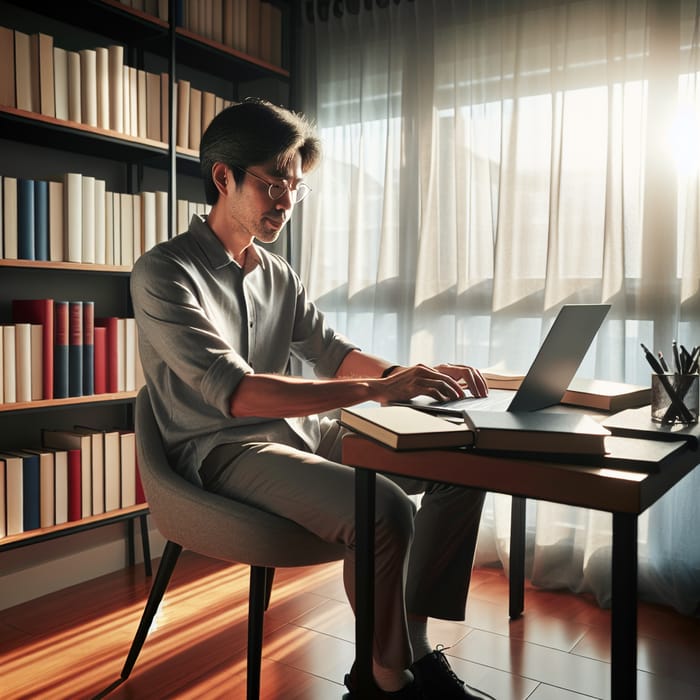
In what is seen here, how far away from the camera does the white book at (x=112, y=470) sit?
98.1 inches

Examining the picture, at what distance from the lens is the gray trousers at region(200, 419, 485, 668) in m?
1.47

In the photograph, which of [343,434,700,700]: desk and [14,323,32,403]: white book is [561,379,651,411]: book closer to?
[343,434,700,700]: desk

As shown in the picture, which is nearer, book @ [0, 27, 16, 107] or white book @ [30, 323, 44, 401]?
book @ [0, 27, 16, 107]

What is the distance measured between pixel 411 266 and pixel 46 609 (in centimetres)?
168

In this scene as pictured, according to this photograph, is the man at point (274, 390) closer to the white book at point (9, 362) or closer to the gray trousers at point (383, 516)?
the gray trousers at point (383, 516)

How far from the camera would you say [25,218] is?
7.37ft

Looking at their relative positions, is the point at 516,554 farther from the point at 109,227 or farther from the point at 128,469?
the point at 109,227

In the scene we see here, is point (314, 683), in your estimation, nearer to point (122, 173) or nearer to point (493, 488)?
point (493, 488)

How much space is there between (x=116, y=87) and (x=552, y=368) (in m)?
1.76

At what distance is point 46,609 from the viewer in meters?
2.35

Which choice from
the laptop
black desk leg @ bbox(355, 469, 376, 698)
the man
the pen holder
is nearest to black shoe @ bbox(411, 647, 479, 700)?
the man

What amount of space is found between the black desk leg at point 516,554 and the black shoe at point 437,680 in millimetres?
676

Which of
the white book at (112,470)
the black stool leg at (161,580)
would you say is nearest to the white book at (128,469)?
the white book at (112,470)

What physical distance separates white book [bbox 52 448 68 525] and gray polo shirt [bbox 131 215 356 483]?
779mm
